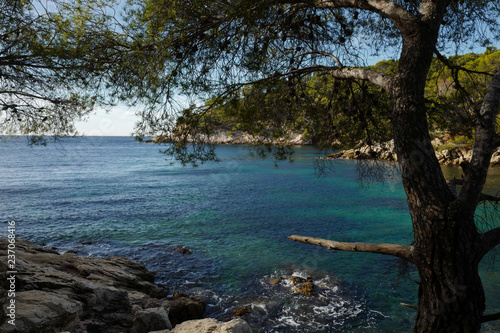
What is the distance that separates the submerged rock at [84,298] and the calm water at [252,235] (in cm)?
107

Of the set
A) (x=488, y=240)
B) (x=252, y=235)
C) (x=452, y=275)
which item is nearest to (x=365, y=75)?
(x=488, y=240)

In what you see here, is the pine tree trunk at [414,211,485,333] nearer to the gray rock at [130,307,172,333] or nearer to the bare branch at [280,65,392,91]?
the bare branch at [280,65,392,91]

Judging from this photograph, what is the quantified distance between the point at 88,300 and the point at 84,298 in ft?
0.30

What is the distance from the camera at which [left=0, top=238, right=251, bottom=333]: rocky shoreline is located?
4.38 m

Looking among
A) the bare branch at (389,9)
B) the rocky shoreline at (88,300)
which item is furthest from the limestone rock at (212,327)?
the bare branch at (389,9)

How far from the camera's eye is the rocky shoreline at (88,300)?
4.38m

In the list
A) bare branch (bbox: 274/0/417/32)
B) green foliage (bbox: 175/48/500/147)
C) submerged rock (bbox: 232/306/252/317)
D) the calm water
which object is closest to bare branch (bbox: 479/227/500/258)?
green foliage (bbox: 175/48/500/147)

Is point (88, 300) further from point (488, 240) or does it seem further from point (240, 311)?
point (488, 240)

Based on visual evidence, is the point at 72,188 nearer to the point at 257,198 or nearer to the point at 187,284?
the point at 257,198

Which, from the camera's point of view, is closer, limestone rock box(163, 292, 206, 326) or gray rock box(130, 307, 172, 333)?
gray rock box(130, 307, 172, 333)

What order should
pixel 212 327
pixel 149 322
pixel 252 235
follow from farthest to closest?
pixel 252 235 < pixel 149 322 < pixel 212 327

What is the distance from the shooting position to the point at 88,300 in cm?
631

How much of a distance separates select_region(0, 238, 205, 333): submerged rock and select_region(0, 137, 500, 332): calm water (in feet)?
3.50

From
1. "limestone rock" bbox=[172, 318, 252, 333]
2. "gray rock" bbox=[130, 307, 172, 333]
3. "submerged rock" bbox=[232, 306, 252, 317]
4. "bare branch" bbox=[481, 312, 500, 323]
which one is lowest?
"submerged rock" bbox=[232, 306, 252, 317]
